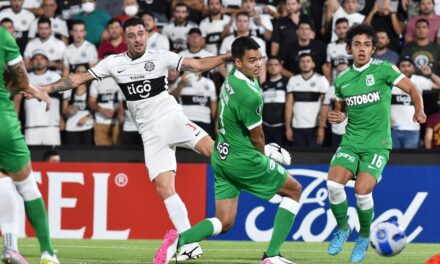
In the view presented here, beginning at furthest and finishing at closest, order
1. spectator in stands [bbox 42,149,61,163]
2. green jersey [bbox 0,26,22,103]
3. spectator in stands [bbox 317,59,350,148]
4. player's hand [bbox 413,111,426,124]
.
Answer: spectator in stands [bbox 42,149,61,163], spectator in stands [bbox 317,59,350,148], player's hand [bbox 413,111,426,124], green jersey [bbox 0,26,22,103]

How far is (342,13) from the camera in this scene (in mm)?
17844

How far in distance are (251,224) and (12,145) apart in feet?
25.0

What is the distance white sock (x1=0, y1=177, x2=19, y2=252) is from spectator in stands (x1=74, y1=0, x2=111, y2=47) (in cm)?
972

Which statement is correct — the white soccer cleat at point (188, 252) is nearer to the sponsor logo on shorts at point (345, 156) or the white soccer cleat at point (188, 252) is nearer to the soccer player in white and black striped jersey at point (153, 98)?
the soccer player in white and black striped jersey at point (153, 98)

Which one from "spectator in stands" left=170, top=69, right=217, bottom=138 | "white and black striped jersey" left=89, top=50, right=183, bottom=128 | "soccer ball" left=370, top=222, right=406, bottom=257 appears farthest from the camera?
"spectator in stands" left=170, top=69, right=217, bottom=138

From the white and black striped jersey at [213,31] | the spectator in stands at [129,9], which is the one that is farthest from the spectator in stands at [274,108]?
the spectator in stands at [129,9]

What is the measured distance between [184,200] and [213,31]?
323cm

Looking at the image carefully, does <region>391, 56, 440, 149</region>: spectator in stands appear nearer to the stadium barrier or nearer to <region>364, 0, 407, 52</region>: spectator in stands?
the stadium barrier

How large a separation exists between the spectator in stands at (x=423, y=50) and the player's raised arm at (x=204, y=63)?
6298 millimetres

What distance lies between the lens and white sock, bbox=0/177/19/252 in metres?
9.21

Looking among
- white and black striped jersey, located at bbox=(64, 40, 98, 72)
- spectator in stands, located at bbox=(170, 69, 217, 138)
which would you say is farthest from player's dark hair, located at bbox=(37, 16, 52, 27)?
spectator in stands, located at bbox=(170, 69, 217, 138)

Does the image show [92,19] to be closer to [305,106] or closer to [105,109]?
[105,109]

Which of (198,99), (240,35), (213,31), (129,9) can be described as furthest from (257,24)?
(129,9)

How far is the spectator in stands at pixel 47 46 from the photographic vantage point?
18.1 meters
